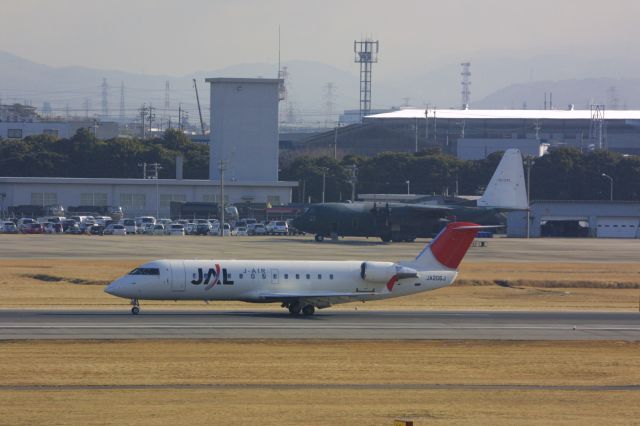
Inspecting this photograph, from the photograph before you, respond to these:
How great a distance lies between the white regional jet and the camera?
4272 centimetres

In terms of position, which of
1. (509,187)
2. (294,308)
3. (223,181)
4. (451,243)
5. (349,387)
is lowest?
(349,387)

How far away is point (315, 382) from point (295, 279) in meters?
14.1

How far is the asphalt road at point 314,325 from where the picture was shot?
38188 millimetres

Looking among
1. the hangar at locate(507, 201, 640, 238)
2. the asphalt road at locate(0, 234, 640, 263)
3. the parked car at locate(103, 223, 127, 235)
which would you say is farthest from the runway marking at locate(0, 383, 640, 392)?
the hangar at locate(507, 201, 640, 238)

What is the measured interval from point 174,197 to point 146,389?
105 metres

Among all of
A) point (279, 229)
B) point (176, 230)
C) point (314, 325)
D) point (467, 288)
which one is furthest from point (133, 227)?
point (314, 325)

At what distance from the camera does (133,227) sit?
110 m

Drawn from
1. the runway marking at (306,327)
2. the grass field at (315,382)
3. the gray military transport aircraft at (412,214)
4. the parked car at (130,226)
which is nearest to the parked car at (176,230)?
the parked car at (130,226)

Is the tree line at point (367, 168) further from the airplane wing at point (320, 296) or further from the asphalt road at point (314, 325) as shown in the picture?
the airplane wing at point (320, 296)

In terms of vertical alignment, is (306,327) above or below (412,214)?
below

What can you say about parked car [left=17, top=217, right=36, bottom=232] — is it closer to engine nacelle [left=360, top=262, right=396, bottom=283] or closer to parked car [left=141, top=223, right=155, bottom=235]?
parked car [left=141, top=223, right=155, bottom=235]

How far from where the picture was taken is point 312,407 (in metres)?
26.8

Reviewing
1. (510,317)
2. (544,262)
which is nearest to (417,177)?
(544,262)

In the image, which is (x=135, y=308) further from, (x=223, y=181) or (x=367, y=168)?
(x=367, y=168)
